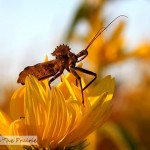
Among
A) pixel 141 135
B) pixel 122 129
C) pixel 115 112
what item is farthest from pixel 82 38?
pixel 122 129

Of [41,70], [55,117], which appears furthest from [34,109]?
[41,70]

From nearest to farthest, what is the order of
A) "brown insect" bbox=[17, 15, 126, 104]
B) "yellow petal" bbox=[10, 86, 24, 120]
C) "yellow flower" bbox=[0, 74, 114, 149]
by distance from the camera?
"yellow flower" bbox=[0, 74, 114, 149] → "yellow petal" bbox=[10, 86, 24, 120] → "brown insect" bbox=[17, 15, 126, 104]

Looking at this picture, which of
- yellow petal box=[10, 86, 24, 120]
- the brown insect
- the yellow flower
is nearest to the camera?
Answer: the yellow flower

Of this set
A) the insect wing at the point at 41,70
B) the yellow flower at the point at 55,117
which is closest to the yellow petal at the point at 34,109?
the yellow flower at the point at 55,117

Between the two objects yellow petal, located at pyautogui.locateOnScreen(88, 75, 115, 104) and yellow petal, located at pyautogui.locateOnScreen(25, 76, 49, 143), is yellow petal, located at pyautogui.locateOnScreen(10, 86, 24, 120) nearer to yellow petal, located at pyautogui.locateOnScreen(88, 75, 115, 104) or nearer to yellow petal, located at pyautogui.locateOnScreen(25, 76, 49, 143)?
yellow petal, located at pyautogui.locateOnScreen(25, 76, 49, 143)

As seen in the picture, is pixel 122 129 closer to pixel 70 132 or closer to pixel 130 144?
pixel 130 144

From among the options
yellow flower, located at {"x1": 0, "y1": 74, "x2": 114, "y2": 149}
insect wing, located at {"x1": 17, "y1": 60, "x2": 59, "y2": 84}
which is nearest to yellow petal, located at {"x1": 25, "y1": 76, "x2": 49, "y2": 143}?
yellow flower, located at {"x1": 0, "y1": 74, "x2": 114, "y2": 149}

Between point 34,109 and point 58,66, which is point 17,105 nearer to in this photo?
point 34,109

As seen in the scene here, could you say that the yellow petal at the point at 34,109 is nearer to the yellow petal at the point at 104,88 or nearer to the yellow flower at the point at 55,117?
the yellow flower at the point at 55,117
